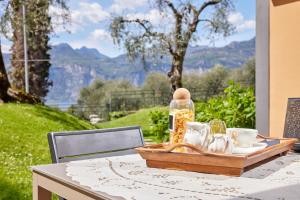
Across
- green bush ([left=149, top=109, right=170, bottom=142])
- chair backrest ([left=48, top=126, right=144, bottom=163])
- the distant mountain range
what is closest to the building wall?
chair backrest ([left=48, top=126, right=144, bottom=163])

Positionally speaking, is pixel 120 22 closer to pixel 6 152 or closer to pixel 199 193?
pixel 6 152

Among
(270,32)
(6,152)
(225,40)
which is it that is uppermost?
(225,40)

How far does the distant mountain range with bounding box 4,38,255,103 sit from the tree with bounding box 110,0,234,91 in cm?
29

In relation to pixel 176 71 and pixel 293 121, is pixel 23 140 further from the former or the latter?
pixel 176 71

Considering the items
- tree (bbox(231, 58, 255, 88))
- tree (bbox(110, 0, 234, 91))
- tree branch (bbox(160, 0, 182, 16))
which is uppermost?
tree branch (bbox(160, 0, 182, 16))

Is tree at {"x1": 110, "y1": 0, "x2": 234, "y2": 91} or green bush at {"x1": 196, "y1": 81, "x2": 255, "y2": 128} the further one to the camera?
tree at {"x1": 110, "y1": 0, "x2": 234, "y2": 91}

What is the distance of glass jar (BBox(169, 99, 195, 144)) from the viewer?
1.40 meters

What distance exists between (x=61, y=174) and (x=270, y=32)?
1.66 m

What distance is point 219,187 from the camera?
3.38 feet

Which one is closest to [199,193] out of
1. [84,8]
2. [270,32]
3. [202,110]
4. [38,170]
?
[38,170]

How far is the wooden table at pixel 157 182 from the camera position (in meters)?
0.97

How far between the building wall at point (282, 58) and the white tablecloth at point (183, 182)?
102 cm

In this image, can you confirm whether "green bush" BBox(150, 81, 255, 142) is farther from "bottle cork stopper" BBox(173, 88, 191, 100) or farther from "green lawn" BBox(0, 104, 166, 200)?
"bottle cork stopper" BBox(173, 88, 191, 100)

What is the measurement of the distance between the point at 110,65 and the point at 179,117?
17100 millimetres
